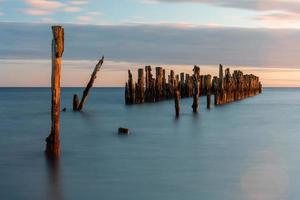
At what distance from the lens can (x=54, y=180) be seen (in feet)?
32.8

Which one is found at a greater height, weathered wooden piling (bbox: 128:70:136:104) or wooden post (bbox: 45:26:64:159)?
wooden post (bbox: 45:26:64:159)

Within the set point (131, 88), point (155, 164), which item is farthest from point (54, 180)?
point (131, 88)

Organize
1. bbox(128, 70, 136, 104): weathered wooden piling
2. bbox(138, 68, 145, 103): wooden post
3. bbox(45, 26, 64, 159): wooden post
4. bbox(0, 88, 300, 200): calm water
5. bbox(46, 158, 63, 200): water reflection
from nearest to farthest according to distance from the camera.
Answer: bbox(46, 158, 63, 200): water reflection < bbox(0, 88, 300, 200): calm water < bbox(45, 26, 64, 159): wooden post < bbox(128, 70, 136, 104): weathered wooden piling < bbox(138, 68, 145, 103): wooden post

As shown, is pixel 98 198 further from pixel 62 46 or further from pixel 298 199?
pixel 62 46

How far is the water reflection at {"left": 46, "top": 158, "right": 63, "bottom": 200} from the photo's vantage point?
8834mm

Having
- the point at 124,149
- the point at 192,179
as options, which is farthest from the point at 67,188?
the point at 124,149

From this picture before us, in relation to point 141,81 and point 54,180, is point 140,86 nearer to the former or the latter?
point 141,81

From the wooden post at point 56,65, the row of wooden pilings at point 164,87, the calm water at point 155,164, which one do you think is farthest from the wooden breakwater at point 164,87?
the wooden post at point 56,65

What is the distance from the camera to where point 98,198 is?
852cm

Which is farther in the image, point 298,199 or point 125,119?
point 125,119

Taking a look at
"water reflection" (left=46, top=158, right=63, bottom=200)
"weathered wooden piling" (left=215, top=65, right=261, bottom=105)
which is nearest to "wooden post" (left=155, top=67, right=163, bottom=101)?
"weathered wooden piling" (left=215, top=65, right=261, bottom=105)

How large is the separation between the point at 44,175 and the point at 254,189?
3853mm

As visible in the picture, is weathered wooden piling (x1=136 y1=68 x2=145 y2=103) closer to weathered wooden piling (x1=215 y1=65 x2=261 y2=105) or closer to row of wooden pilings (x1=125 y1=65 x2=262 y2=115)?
row of wooden pilings (x1=125 y1=65 x2=262 y2=115)

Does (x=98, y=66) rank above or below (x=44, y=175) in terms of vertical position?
above
